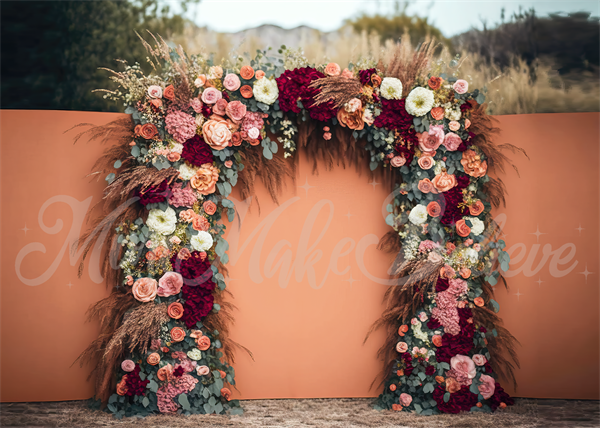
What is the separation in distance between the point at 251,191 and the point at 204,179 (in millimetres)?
365

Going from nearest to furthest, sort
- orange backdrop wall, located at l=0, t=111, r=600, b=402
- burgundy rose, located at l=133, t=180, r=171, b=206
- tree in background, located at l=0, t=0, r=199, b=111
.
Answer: burgundy rose, located at l=133, t=180, r=171, b=206
orange backdrop wall, located at l=0, t=111, r=600, b=402
tree in background, located at l=0, t=0, r=199, b=111

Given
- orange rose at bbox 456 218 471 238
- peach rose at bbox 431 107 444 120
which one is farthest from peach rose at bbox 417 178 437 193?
peach rose at bbox 431 107 444 120

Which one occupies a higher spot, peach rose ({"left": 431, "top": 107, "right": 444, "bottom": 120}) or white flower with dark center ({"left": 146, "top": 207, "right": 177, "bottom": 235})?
peach rose ({"left": 431, "top": 107, "right": 444, "bottom": 120})

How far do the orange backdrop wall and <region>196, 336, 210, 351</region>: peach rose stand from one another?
289 millimetres

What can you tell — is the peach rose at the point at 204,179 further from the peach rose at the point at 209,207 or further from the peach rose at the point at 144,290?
the peach rose at the point at 144,290

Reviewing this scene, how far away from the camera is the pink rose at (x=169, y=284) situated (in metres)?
2.69

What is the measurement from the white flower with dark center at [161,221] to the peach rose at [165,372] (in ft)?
2.92

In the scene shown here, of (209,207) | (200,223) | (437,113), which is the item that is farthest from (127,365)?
(437,113)

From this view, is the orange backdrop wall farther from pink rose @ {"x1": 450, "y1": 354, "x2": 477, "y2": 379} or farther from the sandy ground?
pink rose @ {"x1": 450, "y1": 354, "x2": 477, "y2": 379}

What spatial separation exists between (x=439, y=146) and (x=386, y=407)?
1.89 m

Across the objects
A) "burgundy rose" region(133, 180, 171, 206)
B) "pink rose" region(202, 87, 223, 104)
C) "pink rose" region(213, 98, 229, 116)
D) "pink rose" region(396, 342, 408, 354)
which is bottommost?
"pink rose" region(396, 342, 408, 354)

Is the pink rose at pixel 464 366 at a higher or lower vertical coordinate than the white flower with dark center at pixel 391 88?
lower

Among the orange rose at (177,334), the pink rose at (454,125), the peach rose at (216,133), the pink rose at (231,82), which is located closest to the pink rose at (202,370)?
the orange rose at (177,334)

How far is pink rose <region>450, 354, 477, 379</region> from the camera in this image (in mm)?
2764
